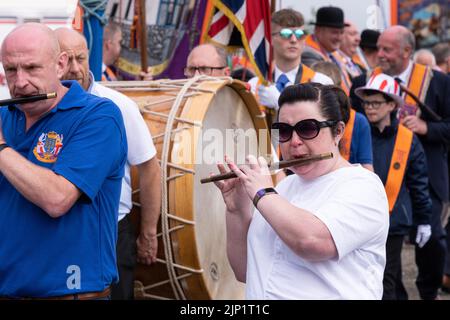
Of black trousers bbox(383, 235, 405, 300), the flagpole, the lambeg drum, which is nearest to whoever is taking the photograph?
the lambeg drum

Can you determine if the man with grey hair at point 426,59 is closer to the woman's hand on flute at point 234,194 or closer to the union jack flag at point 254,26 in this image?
the union jack flag at point 254,26

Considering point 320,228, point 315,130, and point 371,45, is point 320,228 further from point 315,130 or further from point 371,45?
point 371,45

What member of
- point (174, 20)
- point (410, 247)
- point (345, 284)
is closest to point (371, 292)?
point (345, 284)

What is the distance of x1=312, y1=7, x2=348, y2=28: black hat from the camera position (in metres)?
8.77

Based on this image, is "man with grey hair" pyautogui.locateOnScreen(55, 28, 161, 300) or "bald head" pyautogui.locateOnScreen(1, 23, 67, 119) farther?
"man with grey hair" pyautogui.locateOnScreen(55, 28, 161, 300)

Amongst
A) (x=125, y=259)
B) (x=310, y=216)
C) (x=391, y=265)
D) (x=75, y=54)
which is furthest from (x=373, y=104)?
(x=310, y=216)

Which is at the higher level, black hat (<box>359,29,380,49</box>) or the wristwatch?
the wristwatch

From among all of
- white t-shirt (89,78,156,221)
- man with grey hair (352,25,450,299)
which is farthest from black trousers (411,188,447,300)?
white t-shirt (89,78,156,221)

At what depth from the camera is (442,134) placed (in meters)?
7.15

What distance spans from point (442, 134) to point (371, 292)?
4.35 meters

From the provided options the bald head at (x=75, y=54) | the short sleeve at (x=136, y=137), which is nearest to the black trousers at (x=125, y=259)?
the short sleeve at (x=136, y=137)

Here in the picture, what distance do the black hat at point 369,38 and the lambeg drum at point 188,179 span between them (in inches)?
203

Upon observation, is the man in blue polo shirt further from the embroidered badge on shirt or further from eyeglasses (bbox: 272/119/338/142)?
eyeglasses (bbox: 272/119/338/142)

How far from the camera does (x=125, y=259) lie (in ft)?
15.6
